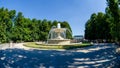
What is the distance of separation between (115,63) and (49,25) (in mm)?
76539

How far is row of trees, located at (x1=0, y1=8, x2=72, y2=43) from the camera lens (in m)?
65.3

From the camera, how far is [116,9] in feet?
88.5

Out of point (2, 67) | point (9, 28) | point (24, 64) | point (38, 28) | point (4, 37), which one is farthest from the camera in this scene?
point (38, 28)

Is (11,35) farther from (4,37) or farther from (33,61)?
(33,61)

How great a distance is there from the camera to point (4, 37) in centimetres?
6219

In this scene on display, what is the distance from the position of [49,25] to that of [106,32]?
3071cm

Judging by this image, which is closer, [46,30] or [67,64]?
[67,64]

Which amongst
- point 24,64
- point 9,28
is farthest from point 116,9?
point 9,28

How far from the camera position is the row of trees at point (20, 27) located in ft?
214

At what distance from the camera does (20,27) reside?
240 ft

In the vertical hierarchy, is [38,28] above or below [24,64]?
above

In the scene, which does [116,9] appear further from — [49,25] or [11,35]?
[49,25]

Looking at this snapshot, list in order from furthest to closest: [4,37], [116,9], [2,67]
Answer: [4,37] < [116,9] < [2,67]

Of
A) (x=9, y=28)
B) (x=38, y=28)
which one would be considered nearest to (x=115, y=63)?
(x=9, y=28)
